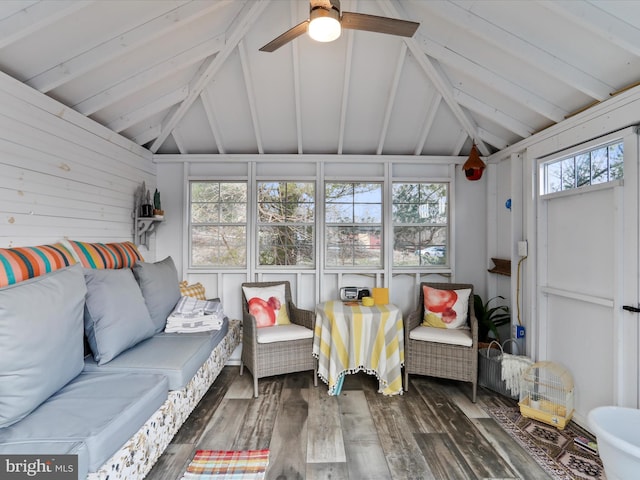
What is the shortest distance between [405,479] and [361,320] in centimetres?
128

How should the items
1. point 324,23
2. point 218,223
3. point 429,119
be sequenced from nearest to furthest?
point 324,23 < point 429,119 < point 218,223

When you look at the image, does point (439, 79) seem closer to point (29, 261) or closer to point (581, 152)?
point (581, 152)

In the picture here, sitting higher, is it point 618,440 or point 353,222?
point 353,222

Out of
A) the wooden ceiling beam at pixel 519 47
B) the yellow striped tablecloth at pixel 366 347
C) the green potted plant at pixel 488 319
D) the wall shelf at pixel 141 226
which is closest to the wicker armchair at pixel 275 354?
the yellow striped tablecloth at pixel 366 347

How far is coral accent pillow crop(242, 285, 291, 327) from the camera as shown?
333 centimetres

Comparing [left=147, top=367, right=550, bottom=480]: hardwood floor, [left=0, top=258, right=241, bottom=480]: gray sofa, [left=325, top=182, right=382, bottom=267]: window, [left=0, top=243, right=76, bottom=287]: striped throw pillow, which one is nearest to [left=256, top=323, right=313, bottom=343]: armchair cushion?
[left=147, top=367, right=550, bottom=480]: hardwood floor

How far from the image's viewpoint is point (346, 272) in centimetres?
390

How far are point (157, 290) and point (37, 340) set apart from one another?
4.05 ft

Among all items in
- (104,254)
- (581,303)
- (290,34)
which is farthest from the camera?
(104,254)

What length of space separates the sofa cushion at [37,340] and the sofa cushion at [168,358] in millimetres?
250

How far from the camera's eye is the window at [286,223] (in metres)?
3.97

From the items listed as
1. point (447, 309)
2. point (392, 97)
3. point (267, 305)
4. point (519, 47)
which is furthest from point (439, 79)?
point (267, 305)

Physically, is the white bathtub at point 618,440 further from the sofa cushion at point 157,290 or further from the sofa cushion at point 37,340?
the sofa cushion at point 157,290

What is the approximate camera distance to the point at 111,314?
6.98 feet
